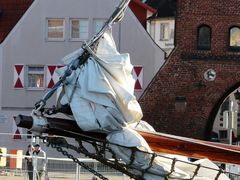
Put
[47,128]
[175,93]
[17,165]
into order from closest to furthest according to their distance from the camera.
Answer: [47,128] → [17,165] → [175,93]

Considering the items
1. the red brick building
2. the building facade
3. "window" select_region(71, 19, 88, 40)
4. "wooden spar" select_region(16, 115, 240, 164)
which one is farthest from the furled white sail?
the red brick building

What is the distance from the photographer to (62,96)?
541 inches

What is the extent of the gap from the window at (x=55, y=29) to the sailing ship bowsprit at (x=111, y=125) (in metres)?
30.0

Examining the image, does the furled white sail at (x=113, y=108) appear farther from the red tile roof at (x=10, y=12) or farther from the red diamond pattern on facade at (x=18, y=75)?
the red tile roof at (x=10, y=12)

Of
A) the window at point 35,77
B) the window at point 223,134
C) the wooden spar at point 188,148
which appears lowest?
the window at point 223,134

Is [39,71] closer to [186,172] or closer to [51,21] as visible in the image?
[51,21]

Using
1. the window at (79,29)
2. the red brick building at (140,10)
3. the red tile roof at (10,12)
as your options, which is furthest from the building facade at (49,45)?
the red brick building at (140,10)

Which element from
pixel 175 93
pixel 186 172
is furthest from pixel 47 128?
pixel 175 93

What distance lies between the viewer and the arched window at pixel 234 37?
41.5 m

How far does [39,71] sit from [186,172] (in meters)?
31.0

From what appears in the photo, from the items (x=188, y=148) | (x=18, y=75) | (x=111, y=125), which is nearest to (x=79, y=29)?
(x=18, y=75)

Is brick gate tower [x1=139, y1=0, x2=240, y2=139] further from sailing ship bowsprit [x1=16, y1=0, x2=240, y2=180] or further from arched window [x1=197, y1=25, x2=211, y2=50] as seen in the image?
sailing ship bowsprit [x1=16, y1=0, x2=240, y2=180]

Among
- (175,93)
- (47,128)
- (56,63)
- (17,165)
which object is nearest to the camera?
(47,128)

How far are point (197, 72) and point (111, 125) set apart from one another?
28000mm
